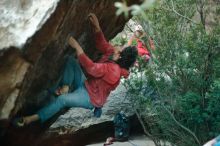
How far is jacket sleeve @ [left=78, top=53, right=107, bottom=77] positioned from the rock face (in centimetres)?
32

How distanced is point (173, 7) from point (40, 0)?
10.5 feet

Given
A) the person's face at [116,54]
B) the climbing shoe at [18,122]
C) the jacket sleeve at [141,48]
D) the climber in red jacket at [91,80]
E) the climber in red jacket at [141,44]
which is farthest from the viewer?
the jacket sleeve at [141,48]

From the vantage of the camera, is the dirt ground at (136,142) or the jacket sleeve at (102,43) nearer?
the jacket sleeve at (102,43)

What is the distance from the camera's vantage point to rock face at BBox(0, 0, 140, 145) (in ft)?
15.5

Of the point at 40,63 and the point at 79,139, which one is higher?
the point at 40,63

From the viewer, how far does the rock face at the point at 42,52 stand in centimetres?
473

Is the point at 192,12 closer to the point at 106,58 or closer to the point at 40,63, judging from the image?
the point at 106,58

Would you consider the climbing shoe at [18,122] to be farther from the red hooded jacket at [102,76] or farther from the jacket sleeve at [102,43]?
the jacket sleeve at [102,43]

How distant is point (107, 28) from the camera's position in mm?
6930

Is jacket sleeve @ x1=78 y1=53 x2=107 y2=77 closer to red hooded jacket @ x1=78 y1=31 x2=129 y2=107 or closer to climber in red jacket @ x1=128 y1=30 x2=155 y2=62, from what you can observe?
red hooded jacket @ x1=78 y1=31 x2=129 y2=107

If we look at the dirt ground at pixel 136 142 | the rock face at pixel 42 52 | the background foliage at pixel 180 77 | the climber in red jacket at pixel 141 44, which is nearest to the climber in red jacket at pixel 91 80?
the rock face at pixel 42 52

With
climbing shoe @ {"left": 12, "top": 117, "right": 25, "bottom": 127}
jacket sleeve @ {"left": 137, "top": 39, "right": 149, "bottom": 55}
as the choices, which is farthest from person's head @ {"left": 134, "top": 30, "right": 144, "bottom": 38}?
climbing shoe @ {"left": 12, "top": 117, "right": 25, "bottom": 127}

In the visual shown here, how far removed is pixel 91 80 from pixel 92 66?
398 mm

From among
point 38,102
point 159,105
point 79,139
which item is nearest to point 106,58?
point 38,102
